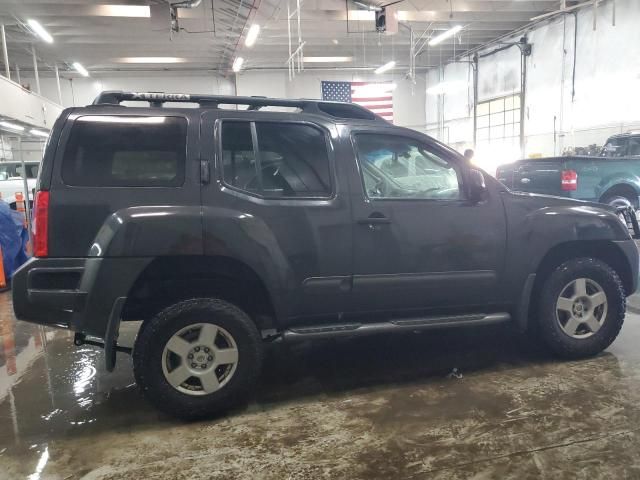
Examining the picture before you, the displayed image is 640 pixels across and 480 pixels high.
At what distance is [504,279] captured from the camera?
3.37 m

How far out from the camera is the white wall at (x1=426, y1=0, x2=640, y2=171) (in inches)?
465

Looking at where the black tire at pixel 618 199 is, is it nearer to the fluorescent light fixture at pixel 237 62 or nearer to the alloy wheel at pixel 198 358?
the alloy wheel at pixel 198 358

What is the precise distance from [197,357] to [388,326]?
1.24 metres

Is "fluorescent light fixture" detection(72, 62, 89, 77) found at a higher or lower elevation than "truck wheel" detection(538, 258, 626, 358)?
higher

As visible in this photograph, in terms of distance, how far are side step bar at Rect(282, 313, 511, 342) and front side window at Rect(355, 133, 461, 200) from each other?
2.77 ft

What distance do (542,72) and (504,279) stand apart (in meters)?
13.9

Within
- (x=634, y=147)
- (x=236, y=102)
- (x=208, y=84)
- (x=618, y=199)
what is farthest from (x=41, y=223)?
(x=208, y=84)

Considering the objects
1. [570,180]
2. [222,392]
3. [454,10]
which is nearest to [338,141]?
[222,392]

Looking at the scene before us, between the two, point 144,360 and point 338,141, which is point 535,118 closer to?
point 338,141

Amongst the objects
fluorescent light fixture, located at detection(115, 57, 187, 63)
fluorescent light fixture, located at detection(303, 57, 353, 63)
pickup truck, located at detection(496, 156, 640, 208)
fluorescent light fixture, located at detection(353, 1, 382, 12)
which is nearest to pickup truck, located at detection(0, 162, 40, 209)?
fluorescent light fixture, located at detection(115, 57, 187, 63)

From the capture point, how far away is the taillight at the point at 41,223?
8.45 feet

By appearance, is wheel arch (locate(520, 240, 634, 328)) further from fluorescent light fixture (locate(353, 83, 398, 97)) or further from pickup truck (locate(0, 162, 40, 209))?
fluorescent light fixture (locate(353, 83, 398, 97))

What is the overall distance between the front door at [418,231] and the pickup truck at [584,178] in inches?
246

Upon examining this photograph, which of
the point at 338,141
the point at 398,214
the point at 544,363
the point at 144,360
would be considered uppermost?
the point at 338,141
